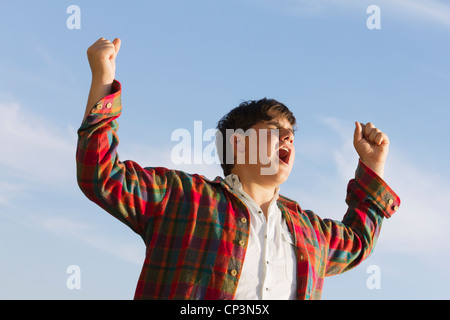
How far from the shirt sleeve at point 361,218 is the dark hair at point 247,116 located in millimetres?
693

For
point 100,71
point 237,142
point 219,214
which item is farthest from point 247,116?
point 100,71

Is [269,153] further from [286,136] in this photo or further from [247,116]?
[247,116]

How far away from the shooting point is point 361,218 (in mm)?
4504

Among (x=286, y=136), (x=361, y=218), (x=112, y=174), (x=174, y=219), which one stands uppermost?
(x=286, y=136)

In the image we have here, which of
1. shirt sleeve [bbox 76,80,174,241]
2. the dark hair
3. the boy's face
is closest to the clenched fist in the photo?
the dark hair

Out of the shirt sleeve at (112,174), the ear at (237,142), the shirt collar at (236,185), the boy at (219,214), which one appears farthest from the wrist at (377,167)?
the shirt sleeve at (112,174)

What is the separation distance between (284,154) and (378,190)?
89 cm

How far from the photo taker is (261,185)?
13.2 ft

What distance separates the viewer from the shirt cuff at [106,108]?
3305mm

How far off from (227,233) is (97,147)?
0.89 m

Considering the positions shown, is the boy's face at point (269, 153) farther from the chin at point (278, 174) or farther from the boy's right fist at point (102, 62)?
the boy's right fist at point (102, 62)

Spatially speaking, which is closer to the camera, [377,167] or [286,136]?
[286,136]
